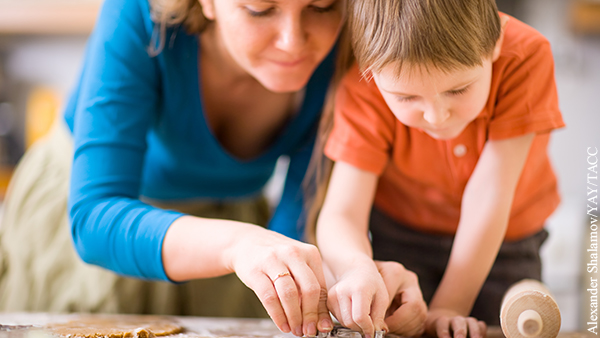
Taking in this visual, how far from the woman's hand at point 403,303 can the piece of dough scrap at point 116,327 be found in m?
0.28

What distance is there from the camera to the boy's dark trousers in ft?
3.09

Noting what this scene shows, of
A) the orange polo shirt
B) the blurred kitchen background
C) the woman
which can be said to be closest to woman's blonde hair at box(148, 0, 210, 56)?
the woman

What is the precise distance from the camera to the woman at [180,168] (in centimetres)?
65

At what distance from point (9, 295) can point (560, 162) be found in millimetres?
2098

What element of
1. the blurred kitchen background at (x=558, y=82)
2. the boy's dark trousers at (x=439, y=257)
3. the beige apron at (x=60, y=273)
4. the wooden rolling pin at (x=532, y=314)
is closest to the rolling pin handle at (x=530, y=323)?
the wooden rolling pin at (x=532, y=314)

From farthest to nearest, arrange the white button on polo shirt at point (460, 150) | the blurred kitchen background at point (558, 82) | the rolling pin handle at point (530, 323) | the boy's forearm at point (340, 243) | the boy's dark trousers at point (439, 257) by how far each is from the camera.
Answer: the blurred kitchen background at point (558, 82) → the boy's dark trousers at point (439, 257) → the white button on polo shirt at point (460, 150) → the boy's forearm at point (340, 243) → the rolling pin handle at point (530, 323)

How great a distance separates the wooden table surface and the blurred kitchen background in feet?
3.27

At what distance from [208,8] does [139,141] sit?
0.78 feet

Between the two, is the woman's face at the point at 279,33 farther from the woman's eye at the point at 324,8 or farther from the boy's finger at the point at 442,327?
the boy's finger at the point at 442,327

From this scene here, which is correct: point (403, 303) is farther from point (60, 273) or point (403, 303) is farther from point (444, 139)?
point (60, 273)

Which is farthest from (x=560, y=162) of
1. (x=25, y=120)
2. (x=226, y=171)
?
(x=25, y=120)

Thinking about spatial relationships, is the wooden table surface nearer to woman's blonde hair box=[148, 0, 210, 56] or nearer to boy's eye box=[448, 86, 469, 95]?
boy's eye box=[448, 86, 469, 95]

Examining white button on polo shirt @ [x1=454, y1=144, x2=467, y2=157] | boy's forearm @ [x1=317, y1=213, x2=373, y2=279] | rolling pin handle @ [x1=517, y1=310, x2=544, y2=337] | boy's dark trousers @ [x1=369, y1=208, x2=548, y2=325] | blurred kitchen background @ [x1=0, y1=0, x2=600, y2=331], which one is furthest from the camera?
blurred kitchen background @ [x1=0, y1=0, x2=600, y2=331]

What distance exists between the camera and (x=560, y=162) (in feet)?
7.13
